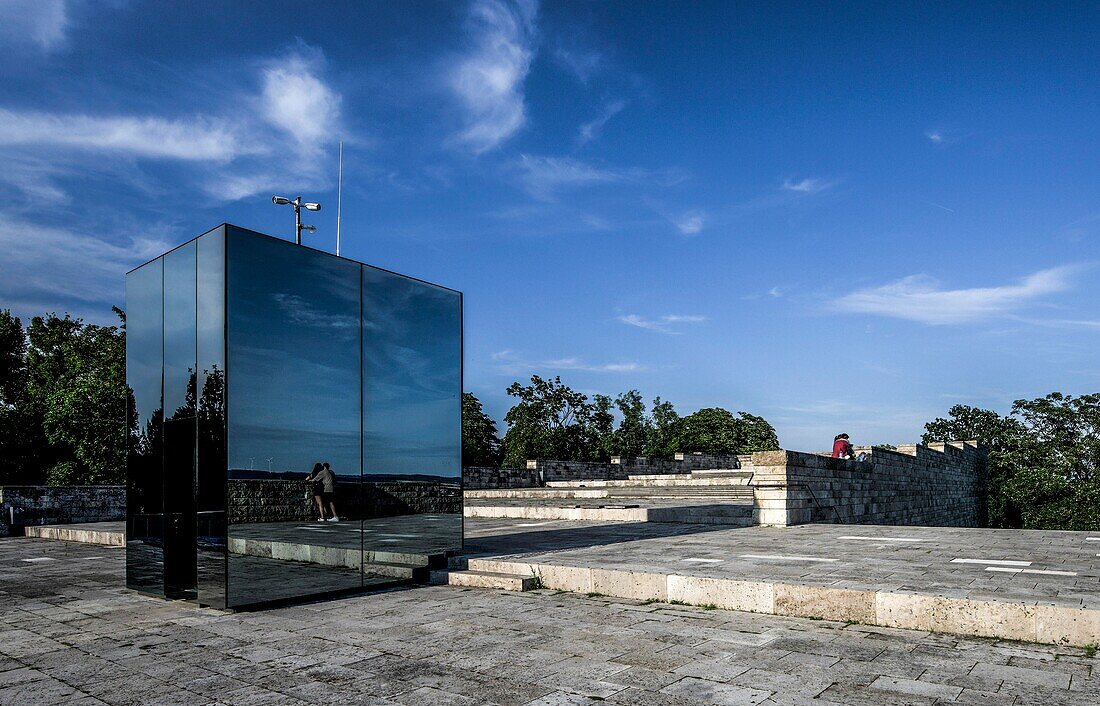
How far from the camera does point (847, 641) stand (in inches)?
208

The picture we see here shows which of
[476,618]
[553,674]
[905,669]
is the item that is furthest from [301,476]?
[905,669]

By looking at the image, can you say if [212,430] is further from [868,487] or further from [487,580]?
[868,487]

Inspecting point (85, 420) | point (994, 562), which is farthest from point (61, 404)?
point (994, 562)

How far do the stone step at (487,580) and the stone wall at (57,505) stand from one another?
11062 millimetres

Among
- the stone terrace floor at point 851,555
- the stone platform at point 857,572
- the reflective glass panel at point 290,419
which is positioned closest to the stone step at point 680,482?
the stone terrace floor at point 851,555

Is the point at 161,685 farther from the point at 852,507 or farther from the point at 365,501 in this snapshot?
the point at 852,507

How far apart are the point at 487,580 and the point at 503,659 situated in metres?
3.08

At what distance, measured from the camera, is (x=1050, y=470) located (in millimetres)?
36844

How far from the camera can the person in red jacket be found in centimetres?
1933

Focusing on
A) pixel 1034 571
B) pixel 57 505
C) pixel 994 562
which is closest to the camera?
pixel 1034 571

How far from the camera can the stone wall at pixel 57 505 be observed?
56.1 ft

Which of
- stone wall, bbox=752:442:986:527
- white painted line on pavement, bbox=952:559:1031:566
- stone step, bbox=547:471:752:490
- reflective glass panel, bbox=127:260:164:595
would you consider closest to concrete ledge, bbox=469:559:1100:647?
white painted line on pavement, bbox=952:559:1031:566

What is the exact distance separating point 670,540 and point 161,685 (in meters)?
7.61

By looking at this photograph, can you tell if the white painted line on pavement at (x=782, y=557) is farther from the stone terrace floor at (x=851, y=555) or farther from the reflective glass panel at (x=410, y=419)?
the reflective glass panel at (x=410, y=419)
